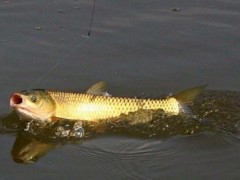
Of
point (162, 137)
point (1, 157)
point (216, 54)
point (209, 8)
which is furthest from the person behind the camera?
point (209, 8)

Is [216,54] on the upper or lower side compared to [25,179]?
upper

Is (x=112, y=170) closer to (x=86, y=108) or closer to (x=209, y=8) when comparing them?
(x=86, y=108)

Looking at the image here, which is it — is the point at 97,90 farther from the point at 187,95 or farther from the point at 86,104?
the point at 187,95

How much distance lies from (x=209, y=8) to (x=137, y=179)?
14.7 feet

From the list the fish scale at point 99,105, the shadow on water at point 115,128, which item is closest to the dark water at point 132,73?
the shadow on water at point 115,128

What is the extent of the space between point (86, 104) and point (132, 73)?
129 cm

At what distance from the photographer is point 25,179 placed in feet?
14.3

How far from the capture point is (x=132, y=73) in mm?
6301

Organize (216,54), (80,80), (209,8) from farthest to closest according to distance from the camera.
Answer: (209,8), (216,54), (80,80)

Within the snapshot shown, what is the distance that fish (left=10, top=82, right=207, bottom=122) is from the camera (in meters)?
5.07

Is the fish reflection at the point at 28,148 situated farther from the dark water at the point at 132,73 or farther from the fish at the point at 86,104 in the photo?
the fish at the point at 86,104

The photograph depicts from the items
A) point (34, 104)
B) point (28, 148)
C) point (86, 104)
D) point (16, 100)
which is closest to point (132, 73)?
point (86, 104)

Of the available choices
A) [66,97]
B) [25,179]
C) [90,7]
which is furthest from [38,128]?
[90,7]

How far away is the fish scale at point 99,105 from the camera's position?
5082mm
